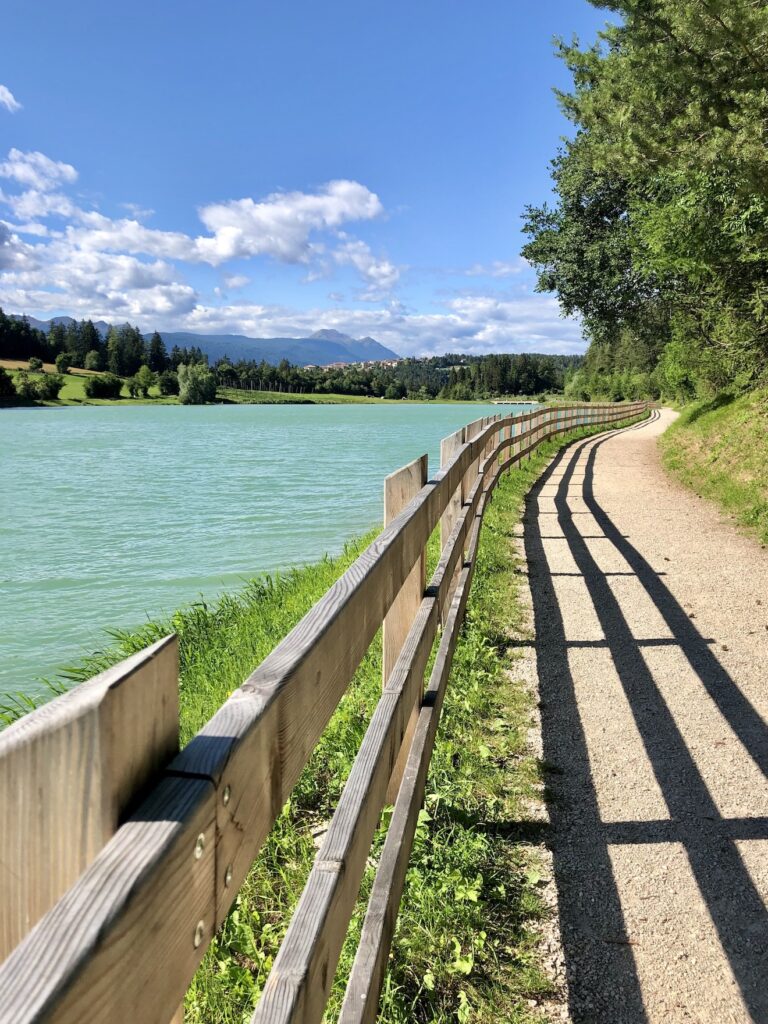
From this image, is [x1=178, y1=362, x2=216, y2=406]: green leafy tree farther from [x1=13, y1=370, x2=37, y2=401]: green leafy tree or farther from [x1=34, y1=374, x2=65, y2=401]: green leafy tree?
[x1=13, y1=370, x2=37, y2=401]: green leafy tree

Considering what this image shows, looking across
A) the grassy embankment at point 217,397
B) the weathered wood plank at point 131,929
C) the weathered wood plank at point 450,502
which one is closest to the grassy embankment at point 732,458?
the weathered wood plank at point 450,502

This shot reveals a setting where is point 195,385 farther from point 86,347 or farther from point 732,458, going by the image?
point 732,458

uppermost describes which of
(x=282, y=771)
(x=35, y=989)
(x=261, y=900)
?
(x=35, y=989)

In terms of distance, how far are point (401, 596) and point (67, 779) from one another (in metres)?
2.96

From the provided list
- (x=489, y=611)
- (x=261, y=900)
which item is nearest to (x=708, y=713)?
(x=489, y=611)

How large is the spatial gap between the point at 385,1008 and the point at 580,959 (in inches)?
29.3

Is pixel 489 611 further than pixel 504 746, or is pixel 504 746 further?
pixel 489 611

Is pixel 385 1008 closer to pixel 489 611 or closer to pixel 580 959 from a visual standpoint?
pixel 580 959

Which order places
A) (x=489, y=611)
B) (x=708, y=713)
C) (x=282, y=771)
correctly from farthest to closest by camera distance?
(x=489, y=611) < (x=708, y=713) < (x=282, y=771)

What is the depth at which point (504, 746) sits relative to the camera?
4.09 m

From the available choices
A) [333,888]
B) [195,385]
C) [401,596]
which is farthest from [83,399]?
[333,888]

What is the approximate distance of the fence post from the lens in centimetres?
335

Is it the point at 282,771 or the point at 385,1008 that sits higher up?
the point at 282,771

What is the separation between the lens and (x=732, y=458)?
14094 mm
